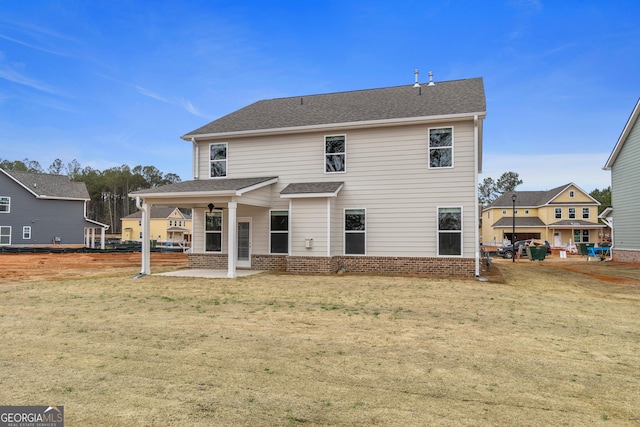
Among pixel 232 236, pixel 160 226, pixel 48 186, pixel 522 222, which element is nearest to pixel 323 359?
pixel 232 236

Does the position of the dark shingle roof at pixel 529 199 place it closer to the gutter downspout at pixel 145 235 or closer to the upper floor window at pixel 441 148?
the upper floor window at pixel 441 148

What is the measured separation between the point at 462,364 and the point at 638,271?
55.9 feet

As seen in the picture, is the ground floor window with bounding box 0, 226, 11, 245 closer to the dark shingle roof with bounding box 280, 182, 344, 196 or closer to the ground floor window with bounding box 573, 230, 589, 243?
the dark shingle roof with bounding box 280, 182, 344, 196

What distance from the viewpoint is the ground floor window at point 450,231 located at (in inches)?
541

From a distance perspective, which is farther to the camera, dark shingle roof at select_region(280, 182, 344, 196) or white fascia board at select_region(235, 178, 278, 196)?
dark shingle roof at select_region(280, 182, 344, 196)

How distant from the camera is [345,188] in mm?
15078

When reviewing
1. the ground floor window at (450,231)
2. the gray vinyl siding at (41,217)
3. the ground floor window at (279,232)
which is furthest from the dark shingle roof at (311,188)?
the gray vinyl siding at (41,217)

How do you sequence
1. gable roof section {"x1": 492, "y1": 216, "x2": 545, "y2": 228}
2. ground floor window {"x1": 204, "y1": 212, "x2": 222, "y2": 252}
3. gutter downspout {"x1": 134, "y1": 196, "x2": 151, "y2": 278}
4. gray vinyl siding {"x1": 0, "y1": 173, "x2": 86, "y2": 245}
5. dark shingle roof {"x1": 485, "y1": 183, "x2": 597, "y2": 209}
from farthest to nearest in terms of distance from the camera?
dark shingle roof {"x1": 485, "y1": 183, "x2": 597, "y2": 209} < gable roof section {"x1": 492, "y1": 216, "x2": 545, "y2": 228} < gray vinyl siding {"x1": 0, "y1": 173, "x2": 86, "y2": 245} < ground floor window {"x1": 204, "y1": 212, "x2": 222, "y2": 252} < gutter downspout {"x1": 134, "y1": 196, "x2": 151, "y2": 278}

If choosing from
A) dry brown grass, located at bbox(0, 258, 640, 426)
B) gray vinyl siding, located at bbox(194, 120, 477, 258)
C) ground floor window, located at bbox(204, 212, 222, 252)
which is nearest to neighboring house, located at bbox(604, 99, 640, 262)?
gray vinyl siding, located at bbox(194, 120, 477, 258)

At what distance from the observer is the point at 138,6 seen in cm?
1766

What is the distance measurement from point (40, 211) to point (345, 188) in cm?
3141

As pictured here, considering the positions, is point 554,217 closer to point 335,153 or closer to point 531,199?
point 531,199

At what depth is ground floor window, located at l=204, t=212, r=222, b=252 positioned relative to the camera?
53.6 ft

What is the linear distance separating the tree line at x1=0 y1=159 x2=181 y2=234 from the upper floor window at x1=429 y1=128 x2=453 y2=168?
240 ft
